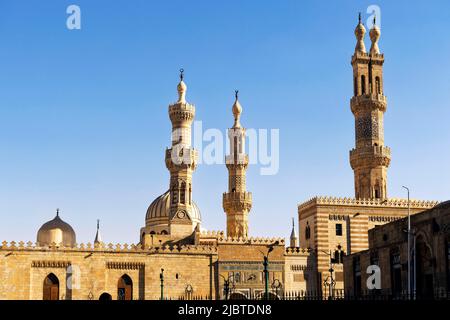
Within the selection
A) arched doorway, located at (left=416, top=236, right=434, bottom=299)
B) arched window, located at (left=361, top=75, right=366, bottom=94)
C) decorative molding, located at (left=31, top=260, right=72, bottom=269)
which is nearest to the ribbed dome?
decorative molding, located at (left=31, top=260, right=72, bottom=269)

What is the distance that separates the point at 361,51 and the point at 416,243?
2997 cm

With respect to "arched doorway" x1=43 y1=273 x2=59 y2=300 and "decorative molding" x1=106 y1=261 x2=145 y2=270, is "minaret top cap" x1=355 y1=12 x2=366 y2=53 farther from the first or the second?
"arched doorway" x1=43 y1=273 x2=59 y2=300

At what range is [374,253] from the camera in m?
46.8

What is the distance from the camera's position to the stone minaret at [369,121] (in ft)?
211

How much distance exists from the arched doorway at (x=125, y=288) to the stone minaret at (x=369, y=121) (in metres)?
22.7

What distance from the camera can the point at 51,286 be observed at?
2158 inches

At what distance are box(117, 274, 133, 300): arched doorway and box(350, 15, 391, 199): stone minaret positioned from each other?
22693 mm

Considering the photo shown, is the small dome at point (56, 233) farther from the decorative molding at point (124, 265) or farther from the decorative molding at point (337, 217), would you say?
the decorative molding at point (337, 217)

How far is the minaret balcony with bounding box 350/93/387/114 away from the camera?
65.2 m

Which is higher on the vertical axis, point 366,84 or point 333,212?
point 366,84
